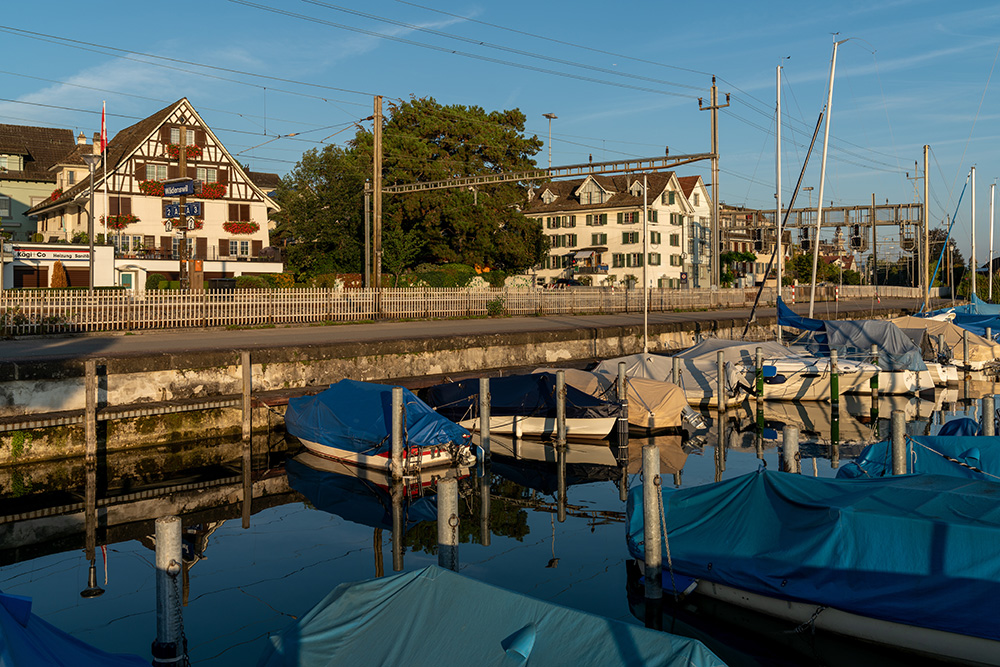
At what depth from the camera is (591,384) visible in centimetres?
2239

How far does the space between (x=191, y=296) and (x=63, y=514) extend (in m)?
16.1

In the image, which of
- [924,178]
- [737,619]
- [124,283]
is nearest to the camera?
[737,619]

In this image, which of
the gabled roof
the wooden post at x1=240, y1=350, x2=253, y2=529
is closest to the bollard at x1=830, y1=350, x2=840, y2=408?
the wooden post at x1=240, y1=350, x2=253, y2=529

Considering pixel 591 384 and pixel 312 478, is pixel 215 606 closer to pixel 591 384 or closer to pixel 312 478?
pixel 312 478

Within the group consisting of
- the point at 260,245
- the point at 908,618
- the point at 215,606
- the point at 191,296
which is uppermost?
the point at 260,245

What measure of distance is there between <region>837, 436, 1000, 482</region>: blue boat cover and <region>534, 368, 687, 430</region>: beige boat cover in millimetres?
8109

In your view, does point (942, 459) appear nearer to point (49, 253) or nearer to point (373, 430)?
point (373, 430)

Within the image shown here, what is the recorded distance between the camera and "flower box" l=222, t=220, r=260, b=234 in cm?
6531

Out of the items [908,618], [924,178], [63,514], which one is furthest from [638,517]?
[924,178]

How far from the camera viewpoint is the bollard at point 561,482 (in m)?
15.3

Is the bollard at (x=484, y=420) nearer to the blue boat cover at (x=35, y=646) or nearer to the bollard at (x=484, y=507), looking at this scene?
the bollard at (x=484, y=507)

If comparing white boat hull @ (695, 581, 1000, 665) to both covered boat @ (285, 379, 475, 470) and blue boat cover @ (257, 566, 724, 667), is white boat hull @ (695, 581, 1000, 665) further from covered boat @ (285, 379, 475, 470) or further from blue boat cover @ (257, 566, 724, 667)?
covered boat @ (285, 379, 475, 470)

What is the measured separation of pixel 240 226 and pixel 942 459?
60433 millimetres

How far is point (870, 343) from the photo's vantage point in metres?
30.8
